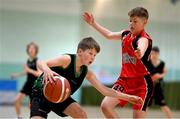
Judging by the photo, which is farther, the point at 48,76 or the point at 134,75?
the point at 134,75

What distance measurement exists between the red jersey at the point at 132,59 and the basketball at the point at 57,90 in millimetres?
1209

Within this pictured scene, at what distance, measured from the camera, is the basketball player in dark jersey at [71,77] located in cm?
523

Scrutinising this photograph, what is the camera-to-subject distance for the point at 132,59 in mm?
5953

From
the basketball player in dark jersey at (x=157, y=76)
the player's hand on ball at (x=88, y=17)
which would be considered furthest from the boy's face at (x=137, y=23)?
the basketball player in dark jersey at (x=157, y=76)

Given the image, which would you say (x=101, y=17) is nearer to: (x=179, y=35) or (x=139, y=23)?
(x=179, y=35)

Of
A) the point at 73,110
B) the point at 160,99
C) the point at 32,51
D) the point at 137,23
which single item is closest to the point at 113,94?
the point at 73,110

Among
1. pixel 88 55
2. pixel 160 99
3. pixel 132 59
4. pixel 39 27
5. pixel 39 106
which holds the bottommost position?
pixel 160 99

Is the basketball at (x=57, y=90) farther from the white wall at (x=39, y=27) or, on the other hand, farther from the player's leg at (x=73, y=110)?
the white wall at (x=39, y=27)

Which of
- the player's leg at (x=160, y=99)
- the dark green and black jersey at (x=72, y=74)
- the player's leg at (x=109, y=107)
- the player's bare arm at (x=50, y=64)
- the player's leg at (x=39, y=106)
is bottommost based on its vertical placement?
the player's leg at (x=160, y=99)

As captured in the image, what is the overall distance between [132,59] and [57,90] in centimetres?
141

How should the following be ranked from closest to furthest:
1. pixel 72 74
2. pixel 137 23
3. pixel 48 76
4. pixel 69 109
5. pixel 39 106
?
pixel 48 76
pixel 39 106
pixel 72 74
pixel 69 109
pixel 137 23

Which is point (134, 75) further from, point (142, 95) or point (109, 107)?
point (109, 107)

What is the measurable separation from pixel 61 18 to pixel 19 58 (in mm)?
2633

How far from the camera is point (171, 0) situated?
1681 centimetres
